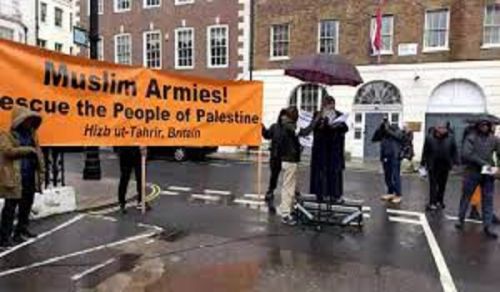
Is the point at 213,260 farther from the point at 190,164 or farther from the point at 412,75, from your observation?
the point at 412,75

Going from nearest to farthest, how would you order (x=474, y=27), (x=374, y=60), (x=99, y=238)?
(x=99, y=238), (x=474, y=27), (x=374, y=60)

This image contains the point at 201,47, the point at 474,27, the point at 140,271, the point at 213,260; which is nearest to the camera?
the point at 140,271

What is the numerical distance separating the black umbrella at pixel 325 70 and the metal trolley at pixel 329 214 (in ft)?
6.36

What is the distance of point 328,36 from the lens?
25688 millimetres

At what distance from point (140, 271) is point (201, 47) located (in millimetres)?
23727

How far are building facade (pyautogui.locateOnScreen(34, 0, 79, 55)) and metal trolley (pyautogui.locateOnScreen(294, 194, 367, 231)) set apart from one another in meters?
42.5

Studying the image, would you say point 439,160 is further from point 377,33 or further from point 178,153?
point 377,33

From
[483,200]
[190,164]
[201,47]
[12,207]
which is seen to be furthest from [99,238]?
[201,47]

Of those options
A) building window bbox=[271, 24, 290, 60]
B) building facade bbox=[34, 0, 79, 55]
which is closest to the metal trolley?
building window bbox=[271, 24, 290, 60]

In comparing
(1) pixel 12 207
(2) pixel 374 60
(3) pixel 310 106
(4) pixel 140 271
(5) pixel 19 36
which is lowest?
(4) pixel 140 271

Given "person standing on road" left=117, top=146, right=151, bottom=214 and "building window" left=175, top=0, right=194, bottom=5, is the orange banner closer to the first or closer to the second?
"person standing on road" left=117, top=146, right=151, bottom=214

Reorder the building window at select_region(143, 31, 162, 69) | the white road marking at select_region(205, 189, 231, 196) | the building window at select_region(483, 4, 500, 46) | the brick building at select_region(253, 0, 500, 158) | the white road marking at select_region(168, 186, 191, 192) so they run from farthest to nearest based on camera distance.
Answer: the building window at select_region(143, 31, 162, 69) < the brick building at select_region(253, 0, 500, 158) < the building window at select_region(483, 4, 500, 46) < the white road marking at select_region(168, 186, 191, 192) < the white road marking at select_region(205, 189, 231, 196)

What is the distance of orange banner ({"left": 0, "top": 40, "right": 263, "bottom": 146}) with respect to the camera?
296 inches

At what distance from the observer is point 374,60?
80.6 ft
